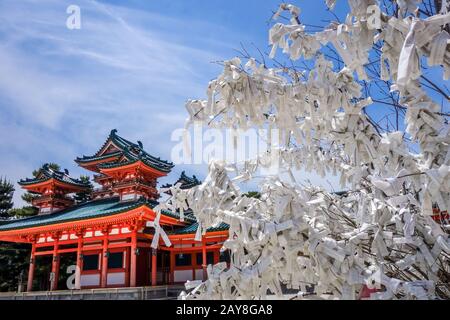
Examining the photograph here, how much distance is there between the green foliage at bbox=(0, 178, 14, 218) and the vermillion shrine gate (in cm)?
853

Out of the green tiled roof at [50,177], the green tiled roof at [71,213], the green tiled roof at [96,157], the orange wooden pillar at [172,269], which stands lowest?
the orange wooden pillar at [172,269]

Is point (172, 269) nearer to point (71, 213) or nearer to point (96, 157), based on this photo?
point (71, 213)

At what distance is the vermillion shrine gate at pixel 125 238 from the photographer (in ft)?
42.2

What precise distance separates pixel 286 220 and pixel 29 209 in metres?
25.7

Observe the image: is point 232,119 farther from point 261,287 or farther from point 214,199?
point 261,287

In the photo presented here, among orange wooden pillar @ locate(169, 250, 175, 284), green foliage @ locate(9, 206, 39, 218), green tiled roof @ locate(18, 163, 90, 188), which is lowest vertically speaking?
orange wooden pillar @ locate(169, 250, 175, 284)

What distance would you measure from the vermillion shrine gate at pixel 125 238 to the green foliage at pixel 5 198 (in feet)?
28.0

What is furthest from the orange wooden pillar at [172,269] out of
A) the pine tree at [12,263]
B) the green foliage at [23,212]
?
the green foliage at [23,212]

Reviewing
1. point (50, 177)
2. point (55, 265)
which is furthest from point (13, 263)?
point (55, 265)

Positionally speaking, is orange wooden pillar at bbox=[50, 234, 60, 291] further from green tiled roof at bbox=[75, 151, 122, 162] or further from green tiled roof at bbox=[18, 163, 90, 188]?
green tiled roof at bbox=[75, 151, 122, 162]

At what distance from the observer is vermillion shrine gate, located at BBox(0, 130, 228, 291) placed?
506 inches

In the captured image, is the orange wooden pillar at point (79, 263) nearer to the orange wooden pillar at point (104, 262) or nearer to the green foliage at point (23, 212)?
the orange wooden pillar at point (104, 262)

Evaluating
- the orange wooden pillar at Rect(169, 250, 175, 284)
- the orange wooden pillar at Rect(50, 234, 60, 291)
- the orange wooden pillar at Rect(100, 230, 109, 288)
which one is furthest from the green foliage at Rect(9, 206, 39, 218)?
the orange wooden pillar at Rect(169, 250, 175, 284)
